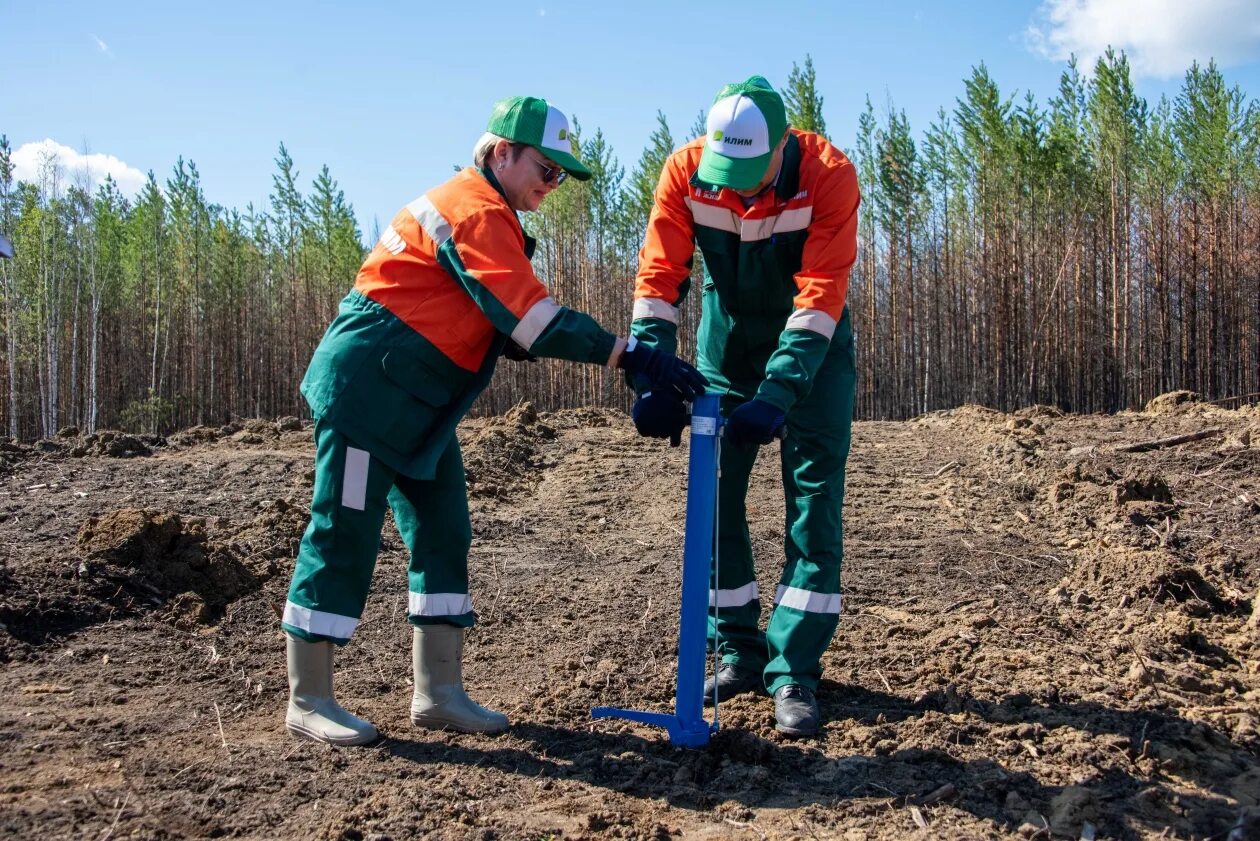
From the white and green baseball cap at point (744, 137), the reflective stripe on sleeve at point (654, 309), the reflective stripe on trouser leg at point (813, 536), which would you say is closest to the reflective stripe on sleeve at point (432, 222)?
the reflective stripe on sleeve at point (654, 309)

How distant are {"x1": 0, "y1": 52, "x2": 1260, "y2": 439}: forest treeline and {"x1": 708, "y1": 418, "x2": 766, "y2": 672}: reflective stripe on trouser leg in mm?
13744

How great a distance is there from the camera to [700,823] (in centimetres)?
268

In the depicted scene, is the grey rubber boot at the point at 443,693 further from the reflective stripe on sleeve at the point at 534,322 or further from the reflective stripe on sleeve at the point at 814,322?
the reflective stripe on sleeve at the point at 814,322

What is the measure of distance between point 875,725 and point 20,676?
322 centimetres

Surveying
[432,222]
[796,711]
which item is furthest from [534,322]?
[796,711]

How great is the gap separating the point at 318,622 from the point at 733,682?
59.7 inches

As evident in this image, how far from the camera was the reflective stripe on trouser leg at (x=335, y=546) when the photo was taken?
3.12 meters

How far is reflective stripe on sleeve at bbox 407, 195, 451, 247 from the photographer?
124 inches

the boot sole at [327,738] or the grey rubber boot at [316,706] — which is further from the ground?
the grey rubber boot at [316,706]

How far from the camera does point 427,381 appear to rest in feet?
10.6

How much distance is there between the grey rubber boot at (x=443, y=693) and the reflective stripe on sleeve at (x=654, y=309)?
127cm

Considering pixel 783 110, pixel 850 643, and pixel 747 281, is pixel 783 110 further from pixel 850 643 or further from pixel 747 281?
pixel 850 643

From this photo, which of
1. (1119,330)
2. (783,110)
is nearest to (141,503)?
(783,110)

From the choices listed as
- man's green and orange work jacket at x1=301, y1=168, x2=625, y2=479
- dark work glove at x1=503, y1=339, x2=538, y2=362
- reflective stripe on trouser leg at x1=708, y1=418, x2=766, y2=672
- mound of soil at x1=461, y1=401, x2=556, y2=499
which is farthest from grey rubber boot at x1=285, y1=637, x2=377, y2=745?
mound of soil at x1=461, y1=401, x2=556, y2=499
